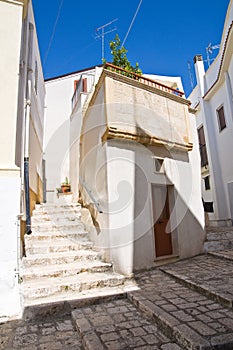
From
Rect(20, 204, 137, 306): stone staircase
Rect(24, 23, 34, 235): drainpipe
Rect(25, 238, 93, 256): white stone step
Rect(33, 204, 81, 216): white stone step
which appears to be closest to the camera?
Rect(20, 204, 137, 306): stone staircase

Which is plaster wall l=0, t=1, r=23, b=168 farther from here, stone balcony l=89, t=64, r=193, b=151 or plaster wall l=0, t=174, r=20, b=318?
stone balcony l=89, t=64, r=193, b=151

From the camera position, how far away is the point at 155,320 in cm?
336

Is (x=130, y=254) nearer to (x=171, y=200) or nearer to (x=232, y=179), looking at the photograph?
(x=171, y=200)

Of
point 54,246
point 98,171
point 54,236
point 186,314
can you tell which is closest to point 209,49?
point 98,171

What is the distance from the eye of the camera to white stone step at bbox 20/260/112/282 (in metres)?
4.53

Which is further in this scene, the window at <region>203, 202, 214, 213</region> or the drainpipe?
the window at <region>203, 202, 214, 213</region>

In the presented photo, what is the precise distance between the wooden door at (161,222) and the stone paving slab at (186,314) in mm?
1408

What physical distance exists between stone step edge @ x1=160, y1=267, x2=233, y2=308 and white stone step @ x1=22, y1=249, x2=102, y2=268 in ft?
5.78

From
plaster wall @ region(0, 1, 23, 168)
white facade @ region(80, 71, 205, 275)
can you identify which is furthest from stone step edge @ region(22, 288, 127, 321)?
plaster wall @ region(0, 1, 23, 168)

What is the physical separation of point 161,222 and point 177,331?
3650mm

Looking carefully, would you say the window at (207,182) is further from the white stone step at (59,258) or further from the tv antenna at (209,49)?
the white stone step at (59,258)

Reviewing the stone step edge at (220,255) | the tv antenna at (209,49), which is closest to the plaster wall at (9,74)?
the stone step edge at (220,255)

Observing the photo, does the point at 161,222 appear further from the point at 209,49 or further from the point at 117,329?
the point at 209,49

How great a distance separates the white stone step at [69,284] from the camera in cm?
401
